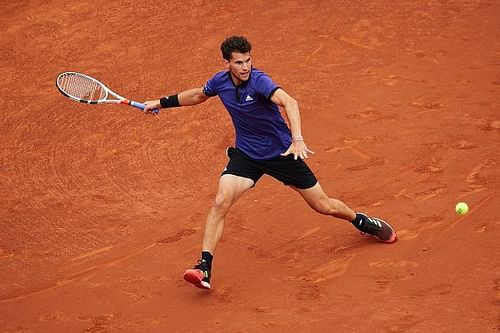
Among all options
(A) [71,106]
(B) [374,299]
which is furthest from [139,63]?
(B) [374,299]

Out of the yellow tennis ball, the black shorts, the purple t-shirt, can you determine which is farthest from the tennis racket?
the yellow tennis ball

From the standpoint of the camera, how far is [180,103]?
845 cm

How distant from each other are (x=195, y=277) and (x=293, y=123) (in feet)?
5.05

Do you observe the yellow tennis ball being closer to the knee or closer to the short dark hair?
the knee

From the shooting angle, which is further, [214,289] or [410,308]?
[214,289]

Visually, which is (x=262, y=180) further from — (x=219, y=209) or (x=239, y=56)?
(x=239, y=56)

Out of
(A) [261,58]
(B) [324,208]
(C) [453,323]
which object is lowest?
(C) [453,323]

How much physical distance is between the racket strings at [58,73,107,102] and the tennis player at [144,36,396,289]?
1334 millimetres

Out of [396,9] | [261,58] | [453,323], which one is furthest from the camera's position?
[396,9]

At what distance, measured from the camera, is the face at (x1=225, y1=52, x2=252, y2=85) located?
25.2ft

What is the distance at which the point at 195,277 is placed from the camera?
7730 mm

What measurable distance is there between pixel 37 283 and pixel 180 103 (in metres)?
2.18

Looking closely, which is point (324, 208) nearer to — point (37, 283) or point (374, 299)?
point (374, 299)

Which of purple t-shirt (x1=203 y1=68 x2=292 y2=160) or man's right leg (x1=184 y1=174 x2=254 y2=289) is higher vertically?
purple t-shirt (x1=203 y1=68 x2=292 y2=160)
